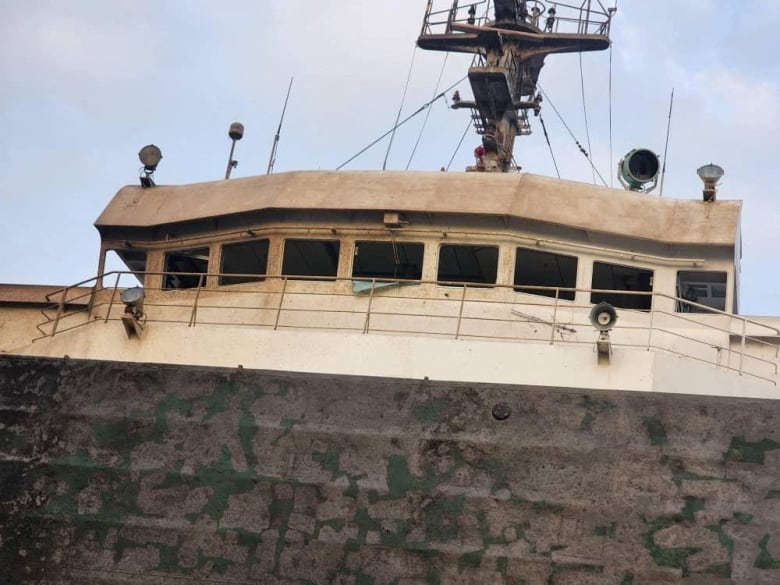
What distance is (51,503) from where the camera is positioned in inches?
410

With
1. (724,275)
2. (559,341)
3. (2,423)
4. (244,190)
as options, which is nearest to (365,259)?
(244,190)

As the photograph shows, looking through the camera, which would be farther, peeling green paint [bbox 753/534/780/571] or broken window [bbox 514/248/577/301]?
broken window [bbox 514/248/577/301]

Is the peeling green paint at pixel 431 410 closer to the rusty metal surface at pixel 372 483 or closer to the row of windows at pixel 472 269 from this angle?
the rusty metal surface at pixel 372 483

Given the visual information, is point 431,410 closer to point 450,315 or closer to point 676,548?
point 676,548

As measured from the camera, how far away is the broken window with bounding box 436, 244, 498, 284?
1438cm

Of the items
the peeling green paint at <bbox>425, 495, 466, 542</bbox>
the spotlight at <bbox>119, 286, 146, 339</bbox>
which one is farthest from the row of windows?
the peeling green paint at <bbox>425, 495, 466, 542</bbox>

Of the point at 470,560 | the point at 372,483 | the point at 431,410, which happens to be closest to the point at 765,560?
the point at 470,560

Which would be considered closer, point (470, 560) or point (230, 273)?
point (470, 560)

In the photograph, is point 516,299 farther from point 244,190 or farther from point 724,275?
point 244,190

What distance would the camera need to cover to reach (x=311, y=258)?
15.0m

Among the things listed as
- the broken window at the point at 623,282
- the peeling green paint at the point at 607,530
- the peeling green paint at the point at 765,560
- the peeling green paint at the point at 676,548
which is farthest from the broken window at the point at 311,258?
the peeling green paint at the point at 765,560

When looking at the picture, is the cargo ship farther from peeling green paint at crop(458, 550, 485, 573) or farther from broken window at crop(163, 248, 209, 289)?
broken window at crop(163, 248, 209, 289)

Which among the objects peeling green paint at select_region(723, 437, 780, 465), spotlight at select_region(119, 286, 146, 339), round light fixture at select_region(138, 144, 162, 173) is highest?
round light fixture at select_region(138, 144, 162, 173)

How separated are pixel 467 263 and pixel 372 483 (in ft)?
17.4
